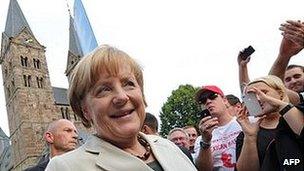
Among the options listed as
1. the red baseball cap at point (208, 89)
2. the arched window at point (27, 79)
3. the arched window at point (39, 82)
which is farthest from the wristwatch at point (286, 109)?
the arched window at point (27, 79)

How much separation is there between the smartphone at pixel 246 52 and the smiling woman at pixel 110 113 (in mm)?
1929

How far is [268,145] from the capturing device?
3062 mm

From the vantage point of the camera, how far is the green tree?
46.6 metres

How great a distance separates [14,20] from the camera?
72875 mm

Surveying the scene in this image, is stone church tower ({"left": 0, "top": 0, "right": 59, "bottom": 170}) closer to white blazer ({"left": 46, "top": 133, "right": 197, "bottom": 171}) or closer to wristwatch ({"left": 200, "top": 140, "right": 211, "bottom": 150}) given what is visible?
wristwatch ({"left": 200, "top": 140, "right": 211, "bottom": 150})

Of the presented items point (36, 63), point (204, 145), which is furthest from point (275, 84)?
point (36, 63)

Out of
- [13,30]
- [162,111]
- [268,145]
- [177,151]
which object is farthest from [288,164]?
[13,30]

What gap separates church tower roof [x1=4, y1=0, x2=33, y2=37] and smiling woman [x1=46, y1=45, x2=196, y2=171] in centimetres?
7255

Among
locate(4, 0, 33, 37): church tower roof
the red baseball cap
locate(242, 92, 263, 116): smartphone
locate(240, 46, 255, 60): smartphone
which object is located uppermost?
locate(4, 0, 33, 37): church tower roof

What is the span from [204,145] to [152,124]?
1.45m

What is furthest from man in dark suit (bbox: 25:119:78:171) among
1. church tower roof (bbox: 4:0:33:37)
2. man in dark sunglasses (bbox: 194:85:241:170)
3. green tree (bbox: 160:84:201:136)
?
church tower roof (bbox: 4:0:33:37)

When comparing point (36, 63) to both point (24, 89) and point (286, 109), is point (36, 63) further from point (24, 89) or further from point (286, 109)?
point (286, 109)

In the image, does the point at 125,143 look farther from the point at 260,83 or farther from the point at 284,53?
the point at 284,53

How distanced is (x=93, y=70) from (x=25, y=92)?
68.6 metres
